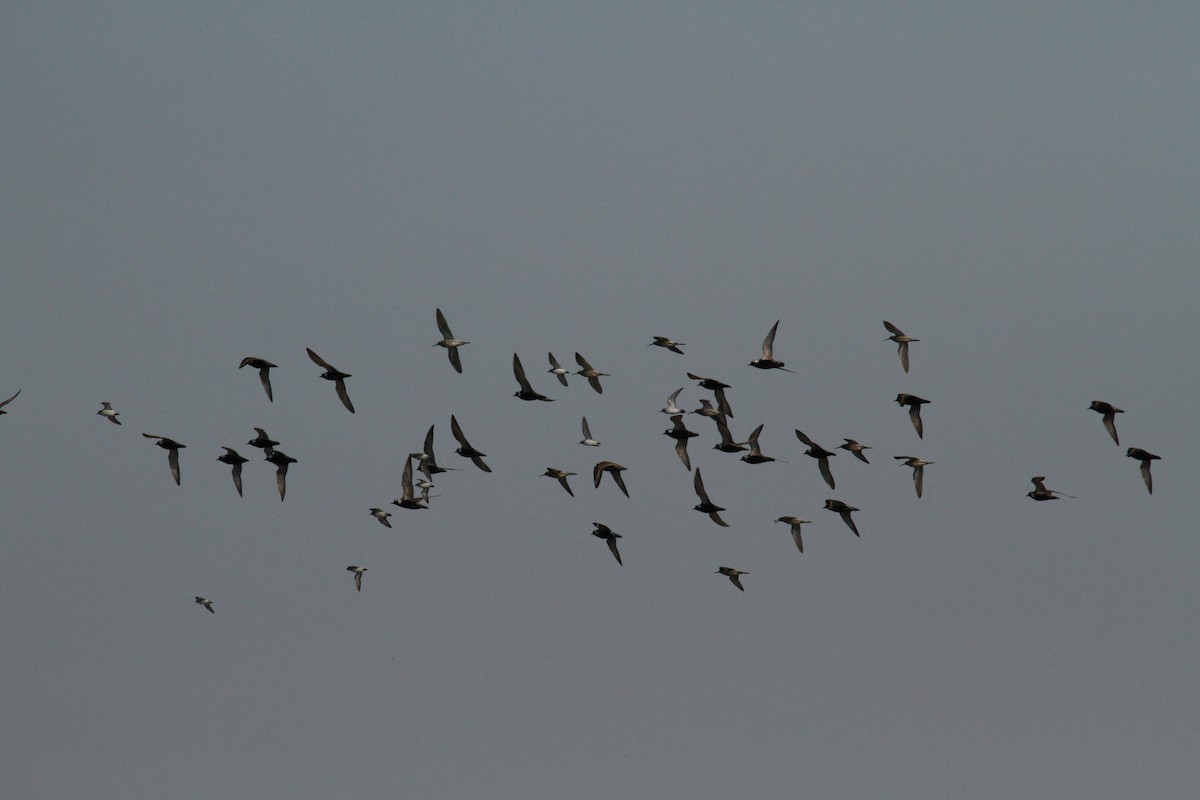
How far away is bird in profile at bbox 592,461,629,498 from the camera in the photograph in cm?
7362

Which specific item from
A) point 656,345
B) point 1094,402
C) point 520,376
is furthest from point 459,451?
point 1094,402

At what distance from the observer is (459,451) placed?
247ft

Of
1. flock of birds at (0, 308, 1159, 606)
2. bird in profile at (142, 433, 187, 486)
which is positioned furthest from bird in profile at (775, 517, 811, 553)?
bird in profile at (142, 433, 187, 486)

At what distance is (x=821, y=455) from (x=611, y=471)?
963cm

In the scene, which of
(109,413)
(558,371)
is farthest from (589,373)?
(109,413)

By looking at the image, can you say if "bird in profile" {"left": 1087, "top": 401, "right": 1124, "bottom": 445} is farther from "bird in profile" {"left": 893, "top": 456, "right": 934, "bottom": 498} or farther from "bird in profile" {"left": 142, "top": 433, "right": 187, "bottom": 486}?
"bird in profile" {"left": 142, "top": 433, "right": 187, "bottom": 486}

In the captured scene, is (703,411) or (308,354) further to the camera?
(703,411)

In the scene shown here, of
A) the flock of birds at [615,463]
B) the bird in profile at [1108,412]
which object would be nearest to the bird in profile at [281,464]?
the flock of birds at [615,463]

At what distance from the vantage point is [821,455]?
254 ft

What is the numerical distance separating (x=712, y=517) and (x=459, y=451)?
11909mm

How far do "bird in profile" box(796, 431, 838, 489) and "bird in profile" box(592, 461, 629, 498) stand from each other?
811 cm

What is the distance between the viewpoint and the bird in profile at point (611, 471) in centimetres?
7362

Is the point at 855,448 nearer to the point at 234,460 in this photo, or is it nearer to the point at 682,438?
the point at 682,438

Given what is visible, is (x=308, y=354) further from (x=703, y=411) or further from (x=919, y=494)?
(x=919, y=494)
